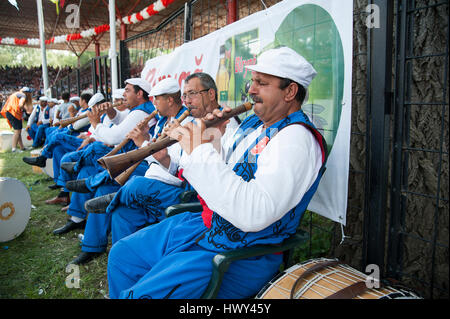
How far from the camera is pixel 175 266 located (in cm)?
137

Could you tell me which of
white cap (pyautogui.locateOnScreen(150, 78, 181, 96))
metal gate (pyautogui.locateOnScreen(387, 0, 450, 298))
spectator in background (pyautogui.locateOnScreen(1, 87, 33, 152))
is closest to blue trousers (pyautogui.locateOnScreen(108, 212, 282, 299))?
metal gate (pyautogui.locateOnScreen(387, 0, 450, 298))

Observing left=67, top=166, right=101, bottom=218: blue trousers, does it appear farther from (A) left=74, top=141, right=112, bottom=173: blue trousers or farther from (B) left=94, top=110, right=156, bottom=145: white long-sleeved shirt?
(B) left=94, top=110, right=156, bottom=145: white long-sleeved shirt

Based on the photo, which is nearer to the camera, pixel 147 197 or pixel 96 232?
pixel 147 197

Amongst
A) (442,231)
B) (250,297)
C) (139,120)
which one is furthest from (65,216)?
(442,231)

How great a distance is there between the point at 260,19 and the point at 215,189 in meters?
1.71

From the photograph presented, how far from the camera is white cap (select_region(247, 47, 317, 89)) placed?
1467mm

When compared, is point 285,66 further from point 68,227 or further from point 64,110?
point 64,110

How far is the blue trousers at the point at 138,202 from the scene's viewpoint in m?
2.33

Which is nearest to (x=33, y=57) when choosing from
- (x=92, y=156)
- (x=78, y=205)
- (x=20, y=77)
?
(x=20, y=77)

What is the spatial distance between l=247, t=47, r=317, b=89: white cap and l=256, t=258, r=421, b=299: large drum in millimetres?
857

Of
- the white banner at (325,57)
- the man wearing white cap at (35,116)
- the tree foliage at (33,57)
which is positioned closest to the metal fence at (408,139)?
the white banner at (325,57)

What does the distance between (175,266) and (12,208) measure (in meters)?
2.51

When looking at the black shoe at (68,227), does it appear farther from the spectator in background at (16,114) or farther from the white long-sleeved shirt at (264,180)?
the spectator in background at (16,114)

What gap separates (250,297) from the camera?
146 cm
